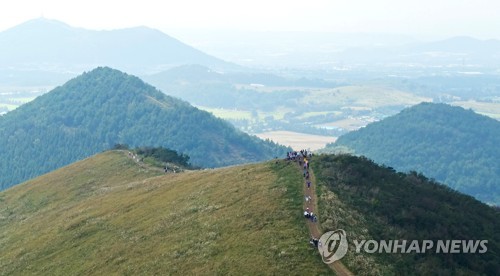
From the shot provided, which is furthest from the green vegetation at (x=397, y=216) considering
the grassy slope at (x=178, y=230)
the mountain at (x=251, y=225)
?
the grassy slope at (x=178, y=230)

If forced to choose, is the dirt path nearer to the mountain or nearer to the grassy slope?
the mountain

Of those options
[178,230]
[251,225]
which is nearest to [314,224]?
[251,225]

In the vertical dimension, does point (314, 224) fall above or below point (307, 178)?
below

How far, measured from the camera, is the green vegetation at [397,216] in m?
56.3

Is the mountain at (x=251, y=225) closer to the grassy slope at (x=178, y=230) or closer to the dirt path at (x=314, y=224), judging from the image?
the grassy slope at (x=178, y=230)

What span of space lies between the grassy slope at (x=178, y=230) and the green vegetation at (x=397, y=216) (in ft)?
14.8

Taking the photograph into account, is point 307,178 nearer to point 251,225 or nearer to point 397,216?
point 397,216

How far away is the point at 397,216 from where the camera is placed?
67.4m

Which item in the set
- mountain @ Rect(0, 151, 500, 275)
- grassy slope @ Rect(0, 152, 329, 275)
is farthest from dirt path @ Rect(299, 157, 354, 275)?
grassy slope @ Rect(0, 152, 329, 275)

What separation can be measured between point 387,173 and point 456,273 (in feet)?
96.2

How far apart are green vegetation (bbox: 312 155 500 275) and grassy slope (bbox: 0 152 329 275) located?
4500mm

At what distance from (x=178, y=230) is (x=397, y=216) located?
27.4 meters

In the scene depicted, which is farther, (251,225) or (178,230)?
(178,230)

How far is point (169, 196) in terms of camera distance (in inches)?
3383
